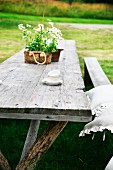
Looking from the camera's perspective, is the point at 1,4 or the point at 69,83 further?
the point at 1,4

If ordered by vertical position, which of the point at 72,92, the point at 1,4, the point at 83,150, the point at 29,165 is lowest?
the point at 1,4

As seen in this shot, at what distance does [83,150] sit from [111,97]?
0.59m

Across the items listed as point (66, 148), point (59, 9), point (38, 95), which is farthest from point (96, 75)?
point (59, 9)

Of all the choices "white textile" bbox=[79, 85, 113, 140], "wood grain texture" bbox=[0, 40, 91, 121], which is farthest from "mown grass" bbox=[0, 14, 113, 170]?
"wood grain texture" bbox=[0, 40, 91, 121]

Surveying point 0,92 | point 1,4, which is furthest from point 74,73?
point 1,4

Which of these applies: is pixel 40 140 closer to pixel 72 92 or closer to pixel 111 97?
pixel 72 92

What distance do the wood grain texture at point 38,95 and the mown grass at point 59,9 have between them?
1926cm

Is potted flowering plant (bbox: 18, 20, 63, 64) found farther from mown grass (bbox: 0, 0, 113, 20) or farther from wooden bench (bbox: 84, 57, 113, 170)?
mown grass (bbox: 0, 0, 113, 20)

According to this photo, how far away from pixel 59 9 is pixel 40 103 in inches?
821

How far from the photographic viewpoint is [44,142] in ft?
7.83

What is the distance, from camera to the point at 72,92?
2.50m

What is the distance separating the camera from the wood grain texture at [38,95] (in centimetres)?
208

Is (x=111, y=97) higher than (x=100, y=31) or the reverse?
higher

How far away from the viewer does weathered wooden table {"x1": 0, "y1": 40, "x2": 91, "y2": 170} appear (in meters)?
2.08
